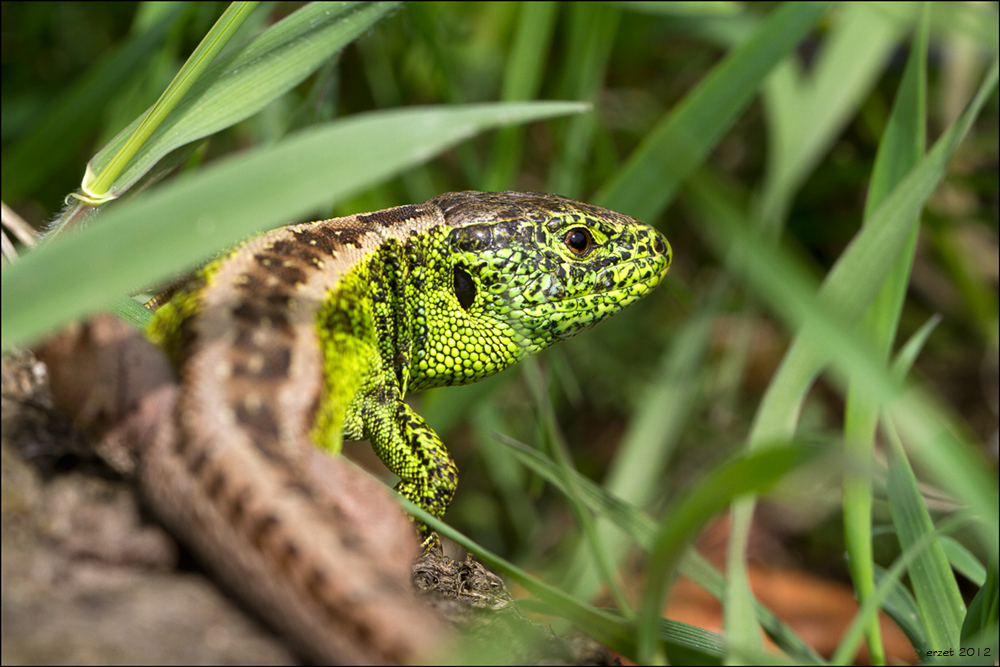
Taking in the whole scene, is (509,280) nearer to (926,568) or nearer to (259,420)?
(259,420)

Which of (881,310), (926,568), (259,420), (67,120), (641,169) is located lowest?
(259,420)

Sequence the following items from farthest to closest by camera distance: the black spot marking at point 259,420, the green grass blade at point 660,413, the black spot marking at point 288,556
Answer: the green grass blade at point 660,413 → the black spot marking at point 259,420 → the black spot marking at point 288,556

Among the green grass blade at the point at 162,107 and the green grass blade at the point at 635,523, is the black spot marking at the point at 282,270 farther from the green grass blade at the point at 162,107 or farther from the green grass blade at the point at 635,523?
the green grass blade at the point at 635,523

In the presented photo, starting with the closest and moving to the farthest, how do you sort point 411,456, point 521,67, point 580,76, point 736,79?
point 411,456, point 736,79, point 521,67, point 580,76

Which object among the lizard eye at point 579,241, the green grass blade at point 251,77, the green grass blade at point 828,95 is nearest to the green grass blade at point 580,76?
the green grass blade at point 828,95

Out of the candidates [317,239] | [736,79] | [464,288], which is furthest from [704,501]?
[736,79]

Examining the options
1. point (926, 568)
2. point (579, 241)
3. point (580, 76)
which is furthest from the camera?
point (580, 76)

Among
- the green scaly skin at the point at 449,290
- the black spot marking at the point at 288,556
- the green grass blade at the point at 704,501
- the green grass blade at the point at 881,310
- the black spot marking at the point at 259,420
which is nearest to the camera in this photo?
the green grass blade at the point at 704,501

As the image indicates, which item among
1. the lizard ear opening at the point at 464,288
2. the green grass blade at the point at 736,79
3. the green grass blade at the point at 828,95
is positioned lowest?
the lizard ear opening at the point at 464,288
